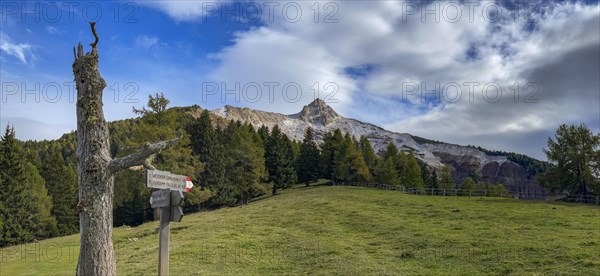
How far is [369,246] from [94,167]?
17.4 metres

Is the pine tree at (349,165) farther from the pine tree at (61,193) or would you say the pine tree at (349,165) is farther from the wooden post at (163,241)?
the wooden post at (163,241)

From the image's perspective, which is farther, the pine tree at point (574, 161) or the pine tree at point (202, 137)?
the pine tree at point (202, 137)

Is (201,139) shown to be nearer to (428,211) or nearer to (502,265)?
(428,211)

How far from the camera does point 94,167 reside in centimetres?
1308

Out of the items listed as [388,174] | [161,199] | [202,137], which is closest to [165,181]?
[161,199]

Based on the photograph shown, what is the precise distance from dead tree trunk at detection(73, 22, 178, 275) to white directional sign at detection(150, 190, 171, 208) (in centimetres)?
297

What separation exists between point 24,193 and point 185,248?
45527mm

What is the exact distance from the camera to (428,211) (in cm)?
4103

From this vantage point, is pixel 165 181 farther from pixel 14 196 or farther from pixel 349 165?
pixel 349 165

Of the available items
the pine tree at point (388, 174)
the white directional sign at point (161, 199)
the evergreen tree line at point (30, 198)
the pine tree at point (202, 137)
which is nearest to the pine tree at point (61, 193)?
the evergreen tree line at point (30, 198)

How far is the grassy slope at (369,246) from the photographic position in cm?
1906

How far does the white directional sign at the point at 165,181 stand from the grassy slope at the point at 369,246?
8.74 m

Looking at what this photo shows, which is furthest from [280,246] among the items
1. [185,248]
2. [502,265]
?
[502,265]

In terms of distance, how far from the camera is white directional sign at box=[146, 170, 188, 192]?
405 inches
